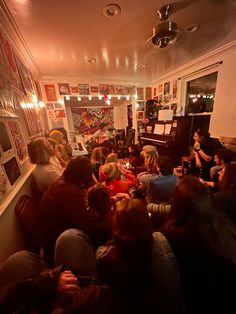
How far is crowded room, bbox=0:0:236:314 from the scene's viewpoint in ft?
1.85

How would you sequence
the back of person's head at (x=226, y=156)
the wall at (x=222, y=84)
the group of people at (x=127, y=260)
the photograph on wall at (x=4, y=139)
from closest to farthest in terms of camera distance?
the group of people at (x=127, y=260)
the photograph on wall at (x=4, y=139)
the back of person's head at (x=226, y=156)
the wall at (x=222, y=84)

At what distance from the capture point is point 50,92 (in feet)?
12.1

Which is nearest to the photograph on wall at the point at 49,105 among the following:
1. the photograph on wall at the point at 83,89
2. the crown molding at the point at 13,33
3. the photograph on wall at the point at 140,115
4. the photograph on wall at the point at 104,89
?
the photograph on wall at the point at 83,89

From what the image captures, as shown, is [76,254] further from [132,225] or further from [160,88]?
[160,88]

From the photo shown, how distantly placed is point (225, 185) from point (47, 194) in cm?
145

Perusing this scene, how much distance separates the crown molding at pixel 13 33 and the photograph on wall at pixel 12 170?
138 centimetres

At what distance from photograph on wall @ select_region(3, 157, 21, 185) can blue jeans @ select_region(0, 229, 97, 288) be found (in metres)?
0.59

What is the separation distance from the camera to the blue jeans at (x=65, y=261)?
27.2 inches

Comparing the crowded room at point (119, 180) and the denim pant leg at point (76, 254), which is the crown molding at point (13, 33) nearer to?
the crowded room at point (119, 180)

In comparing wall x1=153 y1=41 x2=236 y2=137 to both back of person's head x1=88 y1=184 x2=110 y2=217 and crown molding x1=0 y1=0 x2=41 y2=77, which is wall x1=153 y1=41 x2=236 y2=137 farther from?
crown molding x1=0 y1=0 x2=41 y2=77

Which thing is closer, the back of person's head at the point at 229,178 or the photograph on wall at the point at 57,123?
the back of person's head at the point at 229,178

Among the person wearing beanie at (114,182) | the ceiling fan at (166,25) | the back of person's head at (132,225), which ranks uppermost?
the ceiling fan at (166,25)

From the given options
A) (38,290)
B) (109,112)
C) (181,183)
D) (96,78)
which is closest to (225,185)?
(181,183)

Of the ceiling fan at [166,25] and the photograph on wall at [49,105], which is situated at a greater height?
the ceiling fan at [166,25]
